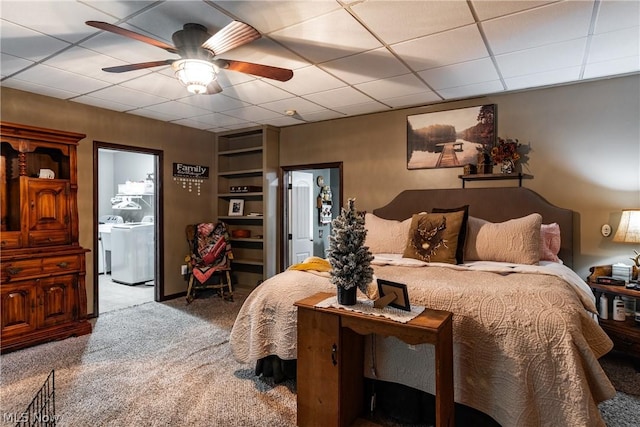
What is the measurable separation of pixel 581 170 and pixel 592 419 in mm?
2538

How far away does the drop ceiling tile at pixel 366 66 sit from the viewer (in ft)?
8.91

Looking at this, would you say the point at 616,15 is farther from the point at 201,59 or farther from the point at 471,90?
the point at 201,59

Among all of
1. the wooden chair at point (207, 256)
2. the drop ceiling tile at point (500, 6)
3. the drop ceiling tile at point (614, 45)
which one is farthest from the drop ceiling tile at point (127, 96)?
the drop ceiling tile at point (614, 45)

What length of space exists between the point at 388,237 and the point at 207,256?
2.54 meters

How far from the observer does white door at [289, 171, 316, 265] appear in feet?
17.7

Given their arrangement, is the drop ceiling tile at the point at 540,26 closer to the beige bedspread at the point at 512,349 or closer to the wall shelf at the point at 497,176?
the wall shelf at the point at 497,176

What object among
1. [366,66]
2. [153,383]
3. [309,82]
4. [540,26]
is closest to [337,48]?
[366,66]

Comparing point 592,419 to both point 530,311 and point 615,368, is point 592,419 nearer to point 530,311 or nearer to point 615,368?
point 530,311

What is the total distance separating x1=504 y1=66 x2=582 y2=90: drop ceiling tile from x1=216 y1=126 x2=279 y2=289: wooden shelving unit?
3135mm

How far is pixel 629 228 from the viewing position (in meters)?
2.80

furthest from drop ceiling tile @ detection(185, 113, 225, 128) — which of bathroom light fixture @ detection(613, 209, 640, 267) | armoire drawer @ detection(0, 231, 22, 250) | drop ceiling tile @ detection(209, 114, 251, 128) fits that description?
bathroom light fixture @ detection(613, 209, 640, 267)

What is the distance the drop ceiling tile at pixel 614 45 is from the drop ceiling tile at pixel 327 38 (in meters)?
1.54

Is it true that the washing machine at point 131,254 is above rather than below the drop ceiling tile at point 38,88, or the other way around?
below

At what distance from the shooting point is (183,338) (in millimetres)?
3367
